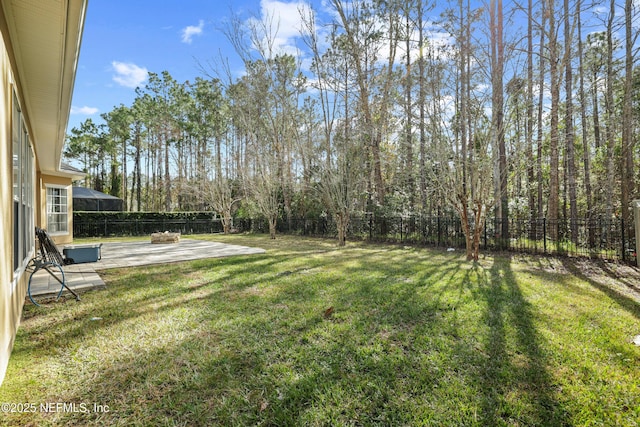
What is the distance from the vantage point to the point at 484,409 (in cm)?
196

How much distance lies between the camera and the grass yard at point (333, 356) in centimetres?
197

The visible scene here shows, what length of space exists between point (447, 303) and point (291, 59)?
15.2m

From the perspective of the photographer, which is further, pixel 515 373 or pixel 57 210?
pixel 57 210

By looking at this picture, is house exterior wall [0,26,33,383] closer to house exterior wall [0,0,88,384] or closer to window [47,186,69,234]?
house exterior wall [0,0,88,384]

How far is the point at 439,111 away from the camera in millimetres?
7711

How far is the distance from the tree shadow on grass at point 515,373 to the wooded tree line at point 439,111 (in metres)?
4.40

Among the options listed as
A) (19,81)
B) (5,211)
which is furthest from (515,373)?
(19,81)

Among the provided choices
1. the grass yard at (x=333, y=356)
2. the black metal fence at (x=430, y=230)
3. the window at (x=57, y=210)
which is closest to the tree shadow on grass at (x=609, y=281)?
the grass yard at (x=333, y=356)

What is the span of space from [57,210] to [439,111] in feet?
46.3

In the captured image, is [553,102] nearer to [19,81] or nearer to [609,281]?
[609,281]

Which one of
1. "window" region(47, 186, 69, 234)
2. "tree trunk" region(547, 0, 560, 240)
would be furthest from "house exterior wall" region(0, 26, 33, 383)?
"window" region(47, 186, 69, 234)

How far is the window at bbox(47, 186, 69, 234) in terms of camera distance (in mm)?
11000

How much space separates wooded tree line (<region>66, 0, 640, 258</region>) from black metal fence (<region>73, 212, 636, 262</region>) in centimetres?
52

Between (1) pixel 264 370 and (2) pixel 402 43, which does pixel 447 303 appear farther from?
(2) pixel 402 43
